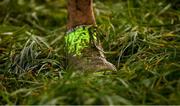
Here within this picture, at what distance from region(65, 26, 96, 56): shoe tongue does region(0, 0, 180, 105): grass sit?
4.7 inches

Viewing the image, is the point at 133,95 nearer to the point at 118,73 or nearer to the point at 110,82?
the point at 110,82

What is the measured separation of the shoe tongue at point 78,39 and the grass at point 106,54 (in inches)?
4.7

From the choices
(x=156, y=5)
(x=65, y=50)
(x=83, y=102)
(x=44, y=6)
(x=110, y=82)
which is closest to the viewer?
A: (x=83, y=102)

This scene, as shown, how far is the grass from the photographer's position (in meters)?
1.94

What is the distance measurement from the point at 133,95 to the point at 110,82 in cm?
15

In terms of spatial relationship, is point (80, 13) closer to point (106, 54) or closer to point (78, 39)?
point (78, 39)

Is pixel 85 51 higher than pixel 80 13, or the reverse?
pixel 80 13

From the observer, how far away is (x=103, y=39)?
2.73 meters

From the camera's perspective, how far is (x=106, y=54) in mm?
2619

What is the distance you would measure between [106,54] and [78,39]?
0.23 metres

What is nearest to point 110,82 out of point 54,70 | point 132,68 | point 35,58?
point 132,68

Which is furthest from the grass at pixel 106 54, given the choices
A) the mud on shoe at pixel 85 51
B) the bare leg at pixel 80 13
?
the bare leg at pixel 80 13

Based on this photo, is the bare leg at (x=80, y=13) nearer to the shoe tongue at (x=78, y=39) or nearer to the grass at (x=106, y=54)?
the shoe tongue at (x=78, y=39)

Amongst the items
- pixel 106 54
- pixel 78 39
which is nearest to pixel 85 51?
pixel 78 39
